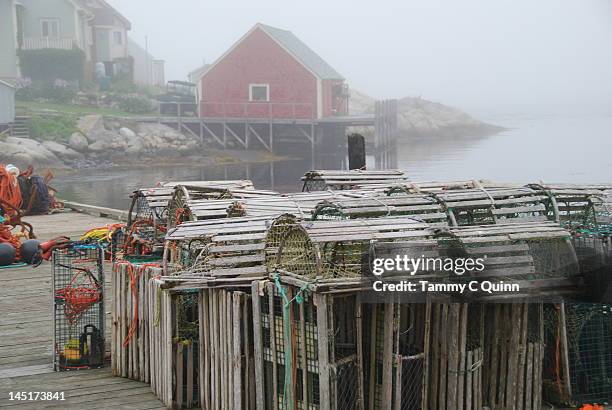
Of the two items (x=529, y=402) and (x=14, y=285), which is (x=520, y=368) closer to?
(x=529, y=402)

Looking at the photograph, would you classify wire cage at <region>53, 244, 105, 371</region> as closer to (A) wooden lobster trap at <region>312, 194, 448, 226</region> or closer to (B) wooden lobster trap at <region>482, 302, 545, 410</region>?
(A) wooden lobster trap at <region>312, 194, 448, 226</region>

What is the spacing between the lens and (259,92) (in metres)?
51.8

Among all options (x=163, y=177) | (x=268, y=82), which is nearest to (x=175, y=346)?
(x=163, y=177)

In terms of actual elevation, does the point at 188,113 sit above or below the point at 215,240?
above

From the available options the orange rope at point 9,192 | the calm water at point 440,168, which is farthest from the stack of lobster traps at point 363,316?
the calm water at point 440,168

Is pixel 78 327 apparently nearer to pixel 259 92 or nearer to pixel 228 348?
pixel 228 348

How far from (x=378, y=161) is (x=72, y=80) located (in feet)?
57.1

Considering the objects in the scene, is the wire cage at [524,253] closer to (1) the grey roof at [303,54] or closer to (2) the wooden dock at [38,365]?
(2) the wooden dock at [38,365]

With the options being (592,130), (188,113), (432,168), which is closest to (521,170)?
(432,168)

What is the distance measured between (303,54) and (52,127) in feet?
46.4

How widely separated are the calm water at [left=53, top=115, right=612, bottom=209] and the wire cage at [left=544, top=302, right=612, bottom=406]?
90.0 ft

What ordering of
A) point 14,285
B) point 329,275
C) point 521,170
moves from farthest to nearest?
point 521,170 → point 14,285 → point 329,275

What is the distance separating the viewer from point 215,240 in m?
6.96

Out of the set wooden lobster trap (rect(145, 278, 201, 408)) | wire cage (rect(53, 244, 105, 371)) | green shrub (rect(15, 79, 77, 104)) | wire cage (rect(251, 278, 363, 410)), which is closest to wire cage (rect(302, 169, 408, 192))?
wire cage (rect(53, 244, 105, 371))
